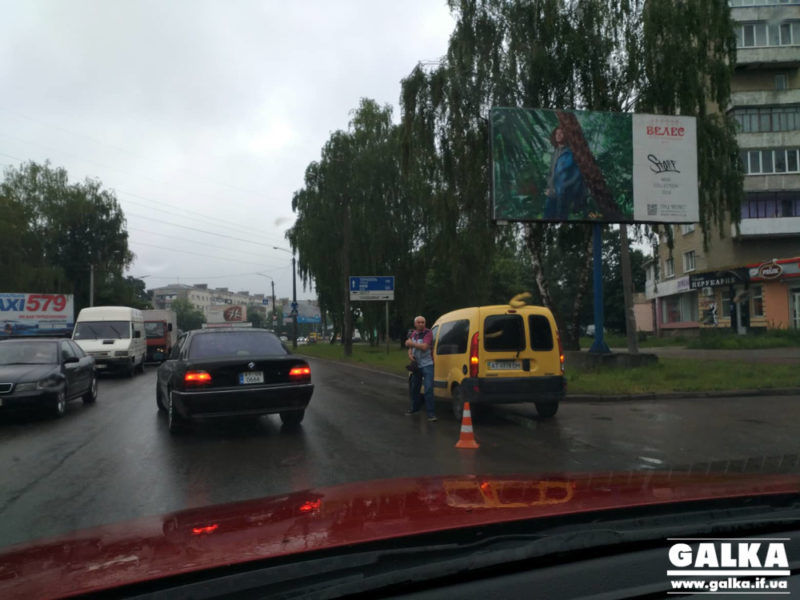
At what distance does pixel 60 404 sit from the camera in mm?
11008

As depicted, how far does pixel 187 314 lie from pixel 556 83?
438 feet

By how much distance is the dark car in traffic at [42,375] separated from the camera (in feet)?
33.4

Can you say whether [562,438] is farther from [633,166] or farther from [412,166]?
[412,166]

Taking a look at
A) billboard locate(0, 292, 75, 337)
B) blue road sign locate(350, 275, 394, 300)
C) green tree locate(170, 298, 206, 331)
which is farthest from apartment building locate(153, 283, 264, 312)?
blue road sign locate(350, 275, 394, 300)

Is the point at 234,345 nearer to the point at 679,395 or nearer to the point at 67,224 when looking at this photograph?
the point at 679,395

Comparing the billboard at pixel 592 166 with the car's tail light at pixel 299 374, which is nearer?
the car's tail light at pixel 299 374

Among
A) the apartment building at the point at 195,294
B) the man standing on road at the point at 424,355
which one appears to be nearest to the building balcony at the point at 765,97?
the man standing on road at the point at 424,355

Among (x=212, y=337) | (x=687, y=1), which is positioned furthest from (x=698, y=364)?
(x=212, y=337)

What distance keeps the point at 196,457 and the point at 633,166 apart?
45.7 ft

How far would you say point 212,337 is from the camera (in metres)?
9.39

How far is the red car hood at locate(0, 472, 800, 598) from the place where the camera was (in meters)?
2.01

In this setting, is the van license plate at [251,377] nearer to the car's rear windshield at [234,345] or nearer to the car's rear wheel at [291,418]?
the car's rear windshield at [234,345]

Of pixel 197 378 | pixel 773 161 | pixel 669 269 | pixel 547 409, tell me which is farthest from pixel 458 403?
pixel 669 269

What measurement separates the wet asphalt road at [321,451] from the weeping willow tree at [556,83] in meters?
10.8
